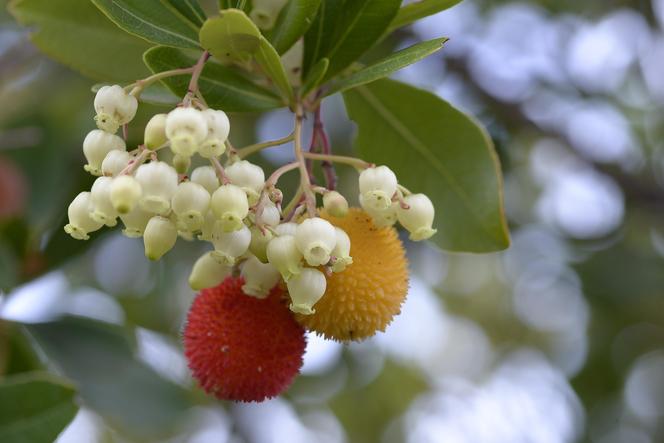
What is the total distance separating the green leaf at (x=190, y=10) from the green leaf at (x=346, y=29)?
0.58 ft

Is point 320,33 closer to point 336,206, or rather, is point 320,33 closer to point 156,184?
point 336,206

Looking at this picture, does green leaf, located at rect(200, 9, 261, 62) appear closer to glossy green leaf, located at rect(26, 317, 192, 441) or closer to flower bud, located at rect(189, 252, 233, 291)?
flower bud, located at rect(189, 252, 233, 291)

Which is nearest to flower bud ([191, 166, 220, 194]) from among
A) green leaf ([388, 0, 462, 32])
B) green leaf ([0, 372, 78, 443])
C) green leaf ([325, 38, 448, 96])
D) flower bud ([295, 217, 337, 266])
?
flower bud ([295, 217, 337, 266])

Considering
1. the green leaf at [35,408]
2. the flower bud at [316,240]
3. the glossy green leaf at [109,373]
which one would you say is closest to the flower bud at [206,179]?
the flower bud at [316,240]

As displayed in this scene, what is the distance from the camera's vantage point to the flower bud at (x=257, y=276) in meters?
1.11

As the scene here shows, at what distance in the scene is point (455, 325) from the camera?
4.13 metres

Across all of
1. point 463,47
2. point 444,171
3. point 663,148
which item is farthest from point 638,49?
point 444,171

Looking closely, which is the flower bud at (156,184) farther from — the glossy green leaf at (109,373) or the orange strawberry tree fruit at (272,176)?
the glossy green leaf at (109,373)

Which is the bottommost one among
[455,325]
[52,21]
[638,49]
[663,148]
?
[455,325]

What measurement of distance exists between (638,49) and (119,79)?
8.22 feet

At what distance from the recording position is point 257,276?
43.9 inches

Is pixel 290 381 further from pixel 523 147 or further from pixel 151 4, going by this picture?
pixel 523 147

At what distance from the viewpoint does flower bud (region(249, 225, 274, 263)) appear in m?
1.02

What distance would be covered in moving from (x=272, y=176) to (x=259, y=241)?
8 cm
